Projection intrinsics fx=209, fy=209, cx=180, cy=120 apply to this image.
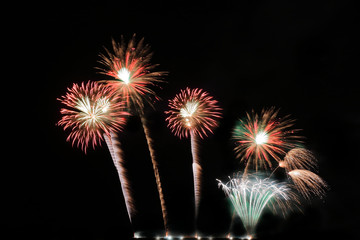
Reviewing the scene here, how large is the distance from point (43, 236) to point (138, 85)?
1544 cm

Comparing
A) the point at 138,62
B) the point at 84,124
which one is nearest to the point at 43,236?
the point at 84,124

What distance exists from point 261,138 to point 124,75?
10.8 metres

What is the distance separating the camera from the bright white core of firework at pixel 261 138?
50.9ft

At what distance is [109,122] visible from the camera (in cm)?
1368

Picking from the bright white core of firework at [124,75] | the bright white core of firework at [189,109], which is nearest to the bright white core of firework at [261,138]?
the bright white core of firework at [189,109]

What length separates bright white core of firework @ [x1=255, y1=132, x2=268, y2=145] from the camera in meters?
15.5

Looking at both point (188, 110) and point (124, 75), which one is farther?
point (188, 110)

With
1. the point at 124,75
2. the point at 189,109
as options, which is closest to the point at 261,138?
the point at 189,109

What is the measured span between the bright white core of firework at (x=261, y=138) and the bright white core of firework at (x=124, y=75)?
404 inches

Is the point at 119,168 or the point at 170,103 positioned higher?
the point at 170,103

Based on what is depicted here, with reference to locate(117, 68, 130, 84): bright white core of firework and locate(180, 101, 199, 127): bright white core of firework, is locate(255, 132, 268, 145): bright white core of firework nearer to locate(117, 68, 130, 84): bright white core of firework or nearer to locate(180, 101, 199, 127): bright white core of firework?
locate(180, 101, 199, 127): bright white core of firework

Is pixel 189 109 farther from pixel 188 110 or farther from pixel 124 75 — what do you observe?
pixel 124 75

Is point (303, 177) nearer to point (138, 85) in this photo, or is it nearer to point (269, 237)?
point (269, 237)

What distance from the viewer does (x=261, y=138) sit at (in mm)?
15641
